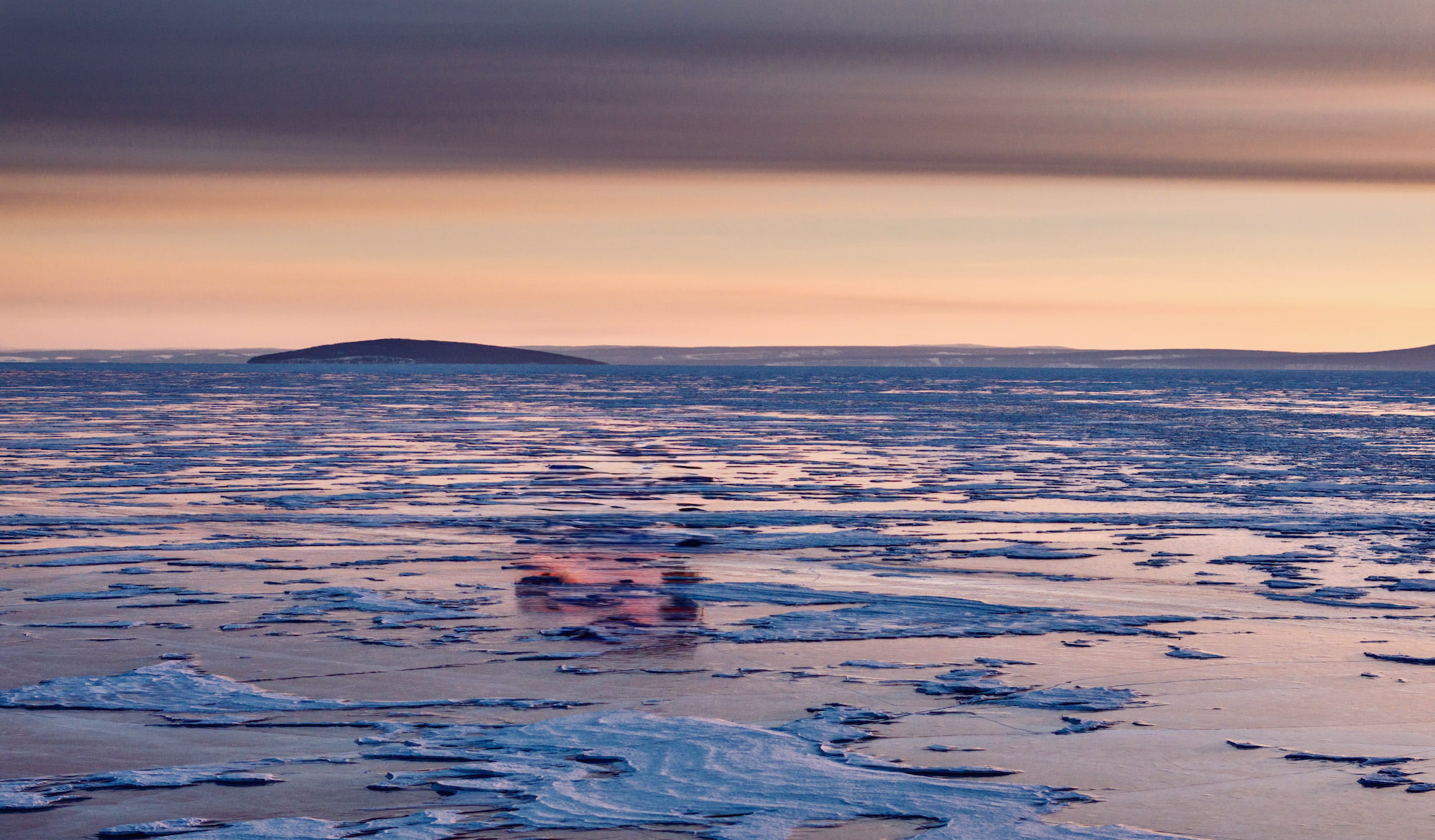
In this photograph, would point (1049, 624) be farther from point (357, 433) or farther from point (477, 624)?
point (357, 433)

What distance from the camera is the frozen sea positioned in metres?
5.00

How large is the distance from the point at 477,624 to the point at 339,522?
565cm

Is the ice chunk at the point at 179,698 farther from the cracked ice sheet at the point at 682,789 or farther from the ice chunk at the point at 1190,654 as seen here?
the ice chunk at the point at 1190,654

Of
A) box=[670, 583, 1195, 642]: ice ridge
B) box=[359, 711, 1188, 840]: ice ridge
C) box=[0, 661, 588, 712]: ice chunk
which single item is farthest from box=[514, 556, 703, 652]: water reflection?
box=[359, 711, 1188, 840]: ice ridge

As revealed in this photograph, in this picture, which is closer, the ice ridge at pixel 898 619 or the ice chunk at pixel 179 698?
the ice chunk at pixel 179 698

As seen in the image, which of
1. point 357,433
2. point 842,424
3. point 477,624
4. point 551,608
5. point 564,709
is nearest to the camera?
point 564,709

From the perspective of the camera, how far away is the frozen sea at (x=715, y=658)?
5.00 metres

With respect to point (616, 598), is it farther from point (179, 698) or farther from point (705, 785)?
point (705, 785)

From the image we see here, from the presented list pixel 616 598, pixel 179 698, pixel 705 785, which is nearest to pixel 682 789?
pixel 705 785

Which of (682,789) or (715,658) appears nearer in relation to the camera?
(682,789)

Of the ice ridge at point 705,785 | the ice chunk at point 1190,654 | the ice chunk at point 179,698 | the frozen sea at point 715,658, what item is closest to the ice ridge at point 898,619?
the frozen sea at point 715,658

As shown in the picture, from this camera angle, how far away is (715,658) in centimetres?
738

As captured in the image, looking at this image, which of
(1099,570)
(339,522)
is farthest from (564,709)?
(339,522)

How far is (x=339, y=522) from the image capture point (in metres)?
13.4
